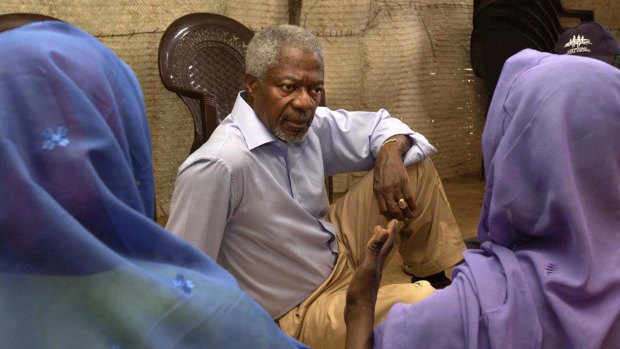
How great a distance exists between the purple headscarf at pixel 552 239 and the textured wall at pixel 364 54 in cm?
333

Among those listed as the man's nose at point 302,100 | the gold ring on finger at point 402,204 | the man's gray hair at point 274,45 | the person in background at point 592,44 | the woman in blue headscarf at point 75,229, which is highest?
the woman in blue headscarf at point 75,229

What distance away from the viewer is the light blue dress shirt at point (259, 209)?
2.46 metres

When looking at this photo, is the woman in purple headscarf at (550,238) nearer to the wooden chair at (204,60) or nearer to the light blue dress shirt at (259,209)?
the light blue dress shirt at (259,209)

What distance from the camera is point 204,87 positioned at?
14.0ft

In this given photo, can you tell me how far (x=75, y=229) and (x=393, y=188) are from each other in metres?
1.92

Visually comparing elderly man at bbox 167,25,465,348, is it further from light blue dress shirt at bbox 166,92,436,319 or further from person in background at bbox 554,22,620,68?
person in background at bbox 554,22,620,68

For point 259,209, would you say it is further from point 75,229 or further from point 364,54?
point 364,54

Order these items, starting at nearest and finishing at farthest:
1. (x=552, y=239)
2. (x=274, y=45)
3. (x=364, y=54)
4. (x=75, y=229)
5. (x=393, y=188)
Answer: (x=75, y=229), (x=552, y=239), (x=274, y=45), (x=393, y=188), (x=364, y=54)

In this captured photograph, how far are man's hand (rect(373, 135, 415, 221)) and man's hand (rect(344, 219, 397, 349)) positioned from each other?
99 centimetres

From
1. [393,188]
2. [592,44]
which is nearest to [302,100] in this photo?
[393,188]

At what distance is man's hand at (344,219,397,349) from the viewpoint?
1.84 m

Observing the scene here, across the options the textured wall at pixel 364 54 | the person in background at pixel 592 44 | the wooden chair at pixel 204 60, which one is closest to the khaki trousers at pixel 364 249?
the wooden chair at pixel 204 60

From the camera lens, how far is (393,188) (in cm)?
294

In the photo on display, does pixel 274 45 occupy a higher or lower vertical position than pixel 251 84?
higher
